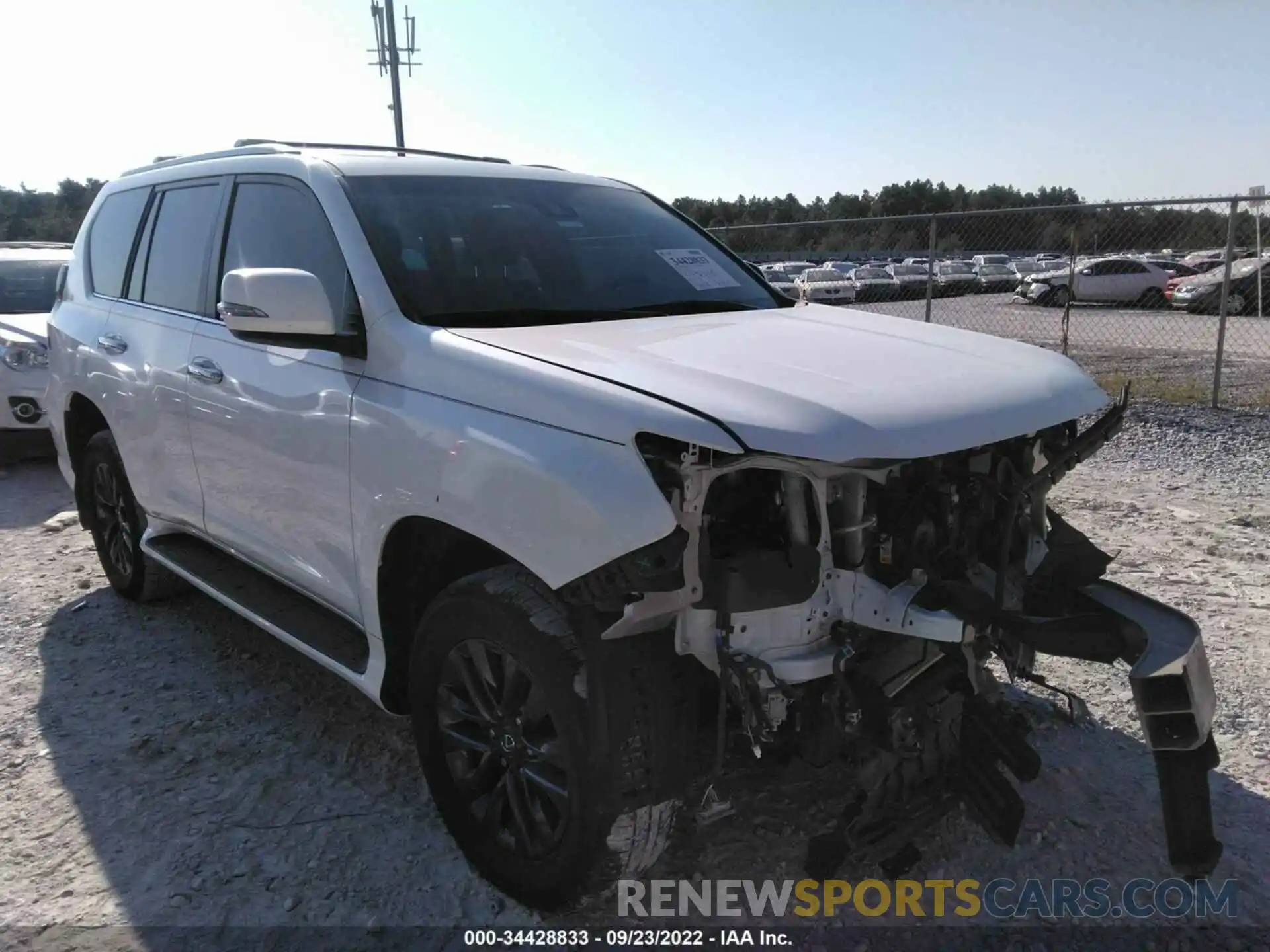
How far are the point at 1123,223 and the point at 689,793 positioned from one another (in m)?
12.3

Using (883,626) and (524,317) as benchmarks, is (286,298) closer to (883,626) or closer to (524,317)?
(524,317)

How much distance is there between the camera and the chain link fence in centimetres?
1025

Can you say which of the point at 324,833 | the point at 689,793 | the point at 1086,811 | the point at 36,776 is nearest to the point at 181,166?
the point at 36,776

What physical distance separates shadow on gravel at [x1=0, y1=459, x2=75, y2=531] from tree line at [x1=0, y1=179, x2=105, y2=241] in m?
38.1

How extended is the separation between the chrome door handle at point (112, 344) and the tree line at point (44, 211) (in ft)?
139

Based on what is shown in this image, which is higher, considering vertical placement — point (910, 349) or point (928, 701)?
point (910, 349)

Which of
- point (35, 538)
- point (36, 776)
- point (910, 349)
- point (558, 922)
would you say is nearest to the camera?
point (558, 922)

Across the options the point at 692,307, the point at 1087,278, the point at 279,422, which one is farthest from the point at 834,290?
the point at 279,422

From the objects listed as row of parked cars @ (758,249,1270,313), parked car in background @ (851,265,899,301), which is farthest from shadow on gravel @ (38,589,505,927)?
parked car in background @ (851,265,899,301)

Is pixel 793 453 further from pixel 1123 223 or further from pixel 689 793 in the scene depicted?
pixel 1123 223

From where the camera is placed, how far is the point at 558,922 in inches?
102

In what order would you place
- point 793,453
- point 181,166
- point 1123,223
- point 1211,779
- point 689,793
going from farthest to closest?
→ point 1123,223
point 181,166
point 1211,779
point 689,793
point 793,453

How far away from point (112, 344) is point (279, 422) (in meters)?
1.71

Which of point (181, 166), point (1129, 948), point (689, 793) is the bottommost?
point (1129, 948)
